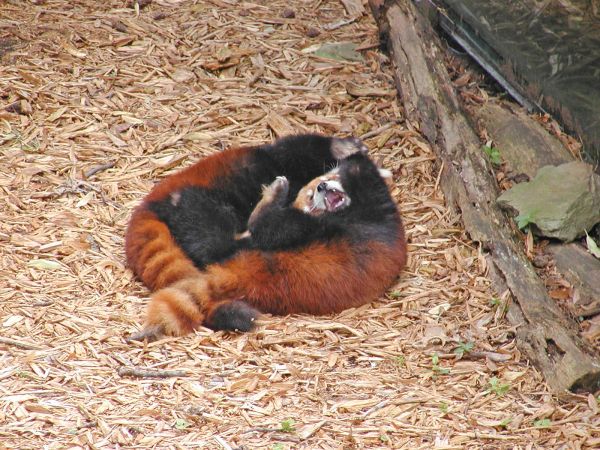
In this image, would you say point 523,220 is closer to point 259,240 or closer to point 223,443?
point 259,240

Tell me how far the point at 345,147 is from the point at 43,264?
2.16 metres

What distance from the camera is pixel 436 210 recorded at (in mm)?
5898

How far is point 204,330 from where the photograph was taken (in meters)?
4.67

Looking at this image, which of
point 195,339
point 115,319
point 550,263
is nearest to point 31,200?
point 115,319

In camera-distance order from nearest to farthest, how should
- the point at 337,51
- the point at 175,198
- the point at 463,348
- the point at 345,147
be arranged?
the point at 463,348, the point at 175,198, the point at 345,147, the point at 337,51

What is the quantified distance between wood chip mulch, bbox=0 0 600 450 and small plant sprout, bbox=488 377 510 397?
0.01 m

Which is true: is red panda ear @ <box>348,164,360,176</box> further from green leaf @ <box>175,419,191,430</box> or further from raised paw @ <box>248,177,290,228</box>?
green leaf @ <box>175,419,191,430</box>

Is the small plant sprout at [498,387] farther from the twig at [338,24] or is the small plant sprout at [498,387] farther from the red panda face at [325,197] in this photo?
the twig at [338,24]

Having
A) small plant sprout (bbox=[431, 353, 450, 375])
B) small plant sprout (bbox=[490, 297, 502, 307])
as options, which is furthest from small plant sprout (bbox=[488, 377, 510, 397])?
small plant sprout (bbox=[490, 297, 502, 307])

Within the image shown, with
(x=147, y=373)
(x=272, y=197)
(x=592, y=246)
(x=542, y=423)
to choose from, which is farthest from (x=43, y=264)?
(x=592, y=246)

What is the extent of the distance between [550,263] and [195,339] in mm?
2351

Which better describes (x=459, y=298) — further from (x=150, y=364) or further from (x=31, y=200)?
(x=31, y=200)

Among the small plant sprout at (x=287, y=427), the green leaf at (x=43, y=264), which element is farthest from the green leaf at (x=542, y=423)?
the green leaf at (x=43, y=264)

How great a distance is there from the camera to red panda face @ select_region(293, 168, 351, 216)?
552 centimetres
